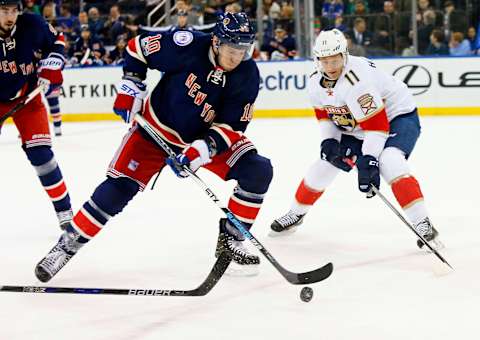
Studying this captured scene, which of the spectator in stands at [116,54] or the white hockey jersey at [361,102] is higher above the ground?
Result: the white hockey jersey at [361,102]

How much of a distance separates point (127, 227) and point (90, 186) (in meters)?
1.45

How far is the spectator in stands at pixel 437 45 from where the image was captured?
9.37m

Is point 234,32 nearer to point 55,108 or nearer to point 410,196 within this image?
point 410,196

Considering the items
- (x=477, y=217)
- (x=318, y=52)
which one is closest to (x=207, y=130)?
(x=318, y=52)

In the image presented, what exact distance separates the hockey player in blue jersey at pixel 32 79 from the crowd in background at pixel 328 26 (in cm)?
516

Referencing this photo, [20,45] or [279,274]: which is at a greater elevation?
[20,45]

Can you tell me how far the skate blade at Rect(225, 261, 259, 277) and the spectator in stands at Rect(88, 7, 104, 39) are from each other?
7946mm

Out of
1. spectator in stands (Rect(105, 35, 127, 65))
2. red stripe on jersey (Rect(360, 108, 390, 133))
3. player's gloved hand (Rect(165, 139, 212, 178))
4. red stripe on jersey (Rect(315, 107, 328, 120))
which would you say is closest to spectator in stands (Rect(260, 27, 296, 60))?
spectator in stands (Rect(105, 35, 127, 65))

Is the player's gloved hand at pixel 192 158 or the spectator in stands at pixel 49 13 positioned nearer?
the player's gloved hand at pixel 192 158

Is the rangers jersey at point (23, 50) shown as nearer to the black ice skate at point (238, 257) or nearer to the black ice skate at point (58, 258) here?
the black ice skate at point (58, 258)

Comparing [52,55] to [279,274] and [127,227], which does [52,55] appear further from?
[279,274]

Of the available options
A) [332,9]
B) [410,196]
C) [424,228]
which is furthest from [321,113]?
[332,9]

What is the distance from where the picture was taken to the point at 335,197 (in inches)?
206

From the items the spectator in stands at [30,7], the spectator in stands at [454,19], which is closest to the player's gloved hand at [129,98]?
the spectator in stands at [454,19]
